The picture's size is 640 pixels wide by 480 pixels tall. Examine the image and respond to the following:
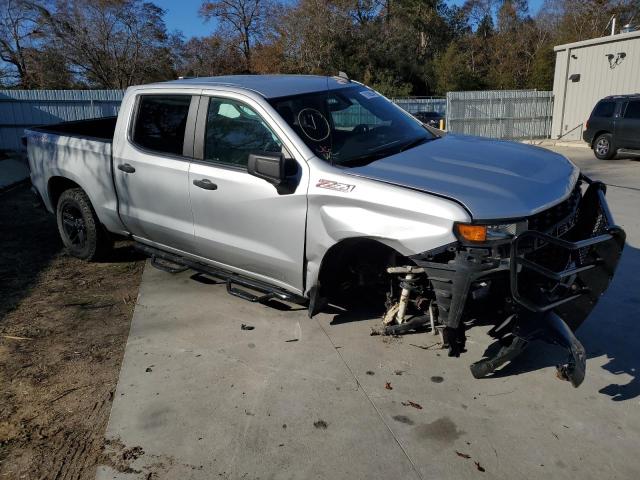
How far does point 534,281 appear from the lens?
317 centimetres

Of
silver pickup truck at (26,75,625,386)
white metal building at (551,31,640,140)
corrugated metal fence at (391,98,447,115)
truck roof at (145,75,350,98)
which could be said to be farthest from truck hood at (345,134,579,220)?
corrugated metal fence at (391,98,447,115)

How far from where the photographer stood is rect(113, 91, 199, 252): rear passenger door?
15.2 feet

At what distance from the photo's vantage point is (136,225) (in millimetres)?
5254

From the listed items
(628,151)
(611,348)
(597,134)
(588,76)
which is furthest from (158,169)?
(588,76)

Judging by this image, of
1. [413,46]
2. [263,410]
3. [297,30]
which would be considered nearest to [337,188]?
[263,410]

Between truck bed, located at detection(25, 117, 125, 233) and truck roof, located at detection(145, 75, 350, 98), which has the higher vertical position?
truck roof, located at detection(145, 75, 350, 98)

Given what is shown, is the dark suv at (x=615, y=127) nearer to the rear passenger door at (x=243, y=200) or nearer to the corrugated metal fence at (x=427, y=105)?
the corrugated metal fence at (x=427, y=105)

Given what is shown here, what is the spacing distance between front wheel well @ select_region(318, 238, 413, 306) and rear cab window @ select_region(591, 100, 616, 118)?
44.6 feet

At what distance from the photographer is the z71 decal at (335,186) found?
3.59m

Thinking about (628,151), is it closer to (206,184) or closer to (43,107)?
(206,184)

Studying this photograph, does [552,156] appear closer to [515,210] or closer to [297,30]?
[515,210]

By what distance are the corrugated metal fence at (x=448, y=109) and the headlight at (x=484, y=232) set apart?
18377 mm

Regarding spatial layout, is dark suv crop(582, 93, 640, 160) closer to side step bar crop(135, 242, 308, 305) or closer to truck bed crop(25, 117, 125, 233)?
side step bar crop(135, 242, 308, 305)

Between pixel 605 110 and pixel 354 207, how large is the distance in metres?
14.4
